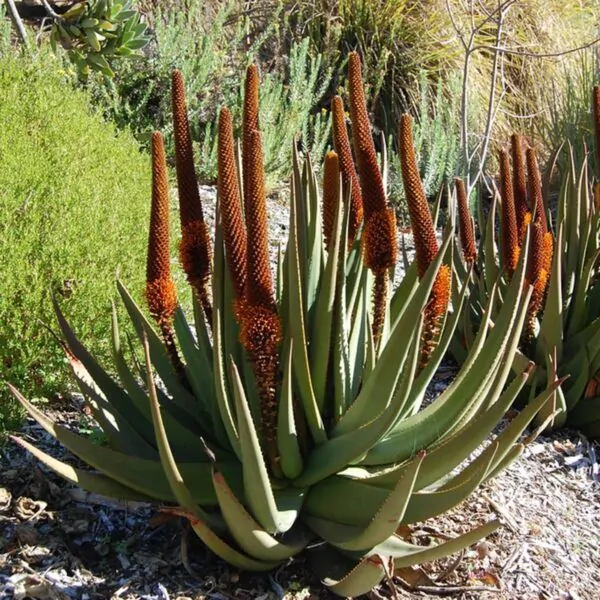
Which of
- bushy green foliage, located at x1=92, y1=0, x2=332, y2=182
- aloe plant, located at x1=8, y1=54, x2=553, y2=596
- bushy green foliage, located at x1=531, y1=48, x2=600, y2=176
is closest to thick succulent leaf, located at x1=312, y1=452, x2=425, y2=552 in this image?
aloe plant, located at x1=8, y1=54, x2=553, y2=596

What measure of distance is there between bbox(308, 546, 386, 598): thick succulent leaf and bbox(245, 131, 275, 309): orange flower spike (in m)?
0.65

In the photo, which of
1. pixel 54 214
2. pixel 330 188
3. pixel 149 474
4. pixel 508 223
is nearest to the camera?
pixel 149 474

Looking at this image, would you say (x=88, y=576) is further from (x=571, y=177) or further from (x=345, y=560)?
(x=571, y=177)

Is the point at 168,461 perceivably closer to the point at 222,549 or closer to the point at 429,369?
the point at 222,549

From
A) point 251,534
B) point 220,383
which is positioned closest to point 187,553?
point 251,534

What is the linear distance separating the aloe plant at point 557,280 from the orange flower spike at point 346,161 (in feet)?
2.80

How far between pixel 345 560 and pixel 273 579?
20cm

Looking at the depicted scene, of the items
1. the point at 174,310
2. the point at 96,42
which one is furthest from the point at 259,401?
the point at 96,42

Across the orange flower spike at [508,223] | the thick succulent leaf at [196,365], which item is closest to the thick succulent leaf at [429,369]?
the thick succulent leaf at [196,365]

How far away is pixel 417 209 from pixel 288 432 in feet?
2.14

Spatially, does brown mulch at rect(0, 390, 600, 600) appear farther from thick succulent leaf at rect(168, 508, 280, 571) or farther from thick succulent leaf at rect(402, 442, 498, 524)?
thick succulent leaf at rect(402, 442, 498, 524)

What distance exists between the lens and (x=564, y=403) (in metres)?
3.36

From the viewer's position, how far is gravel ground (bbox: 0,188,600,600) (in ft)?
7.04

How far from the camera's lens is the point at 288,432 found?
2035 millimetres
